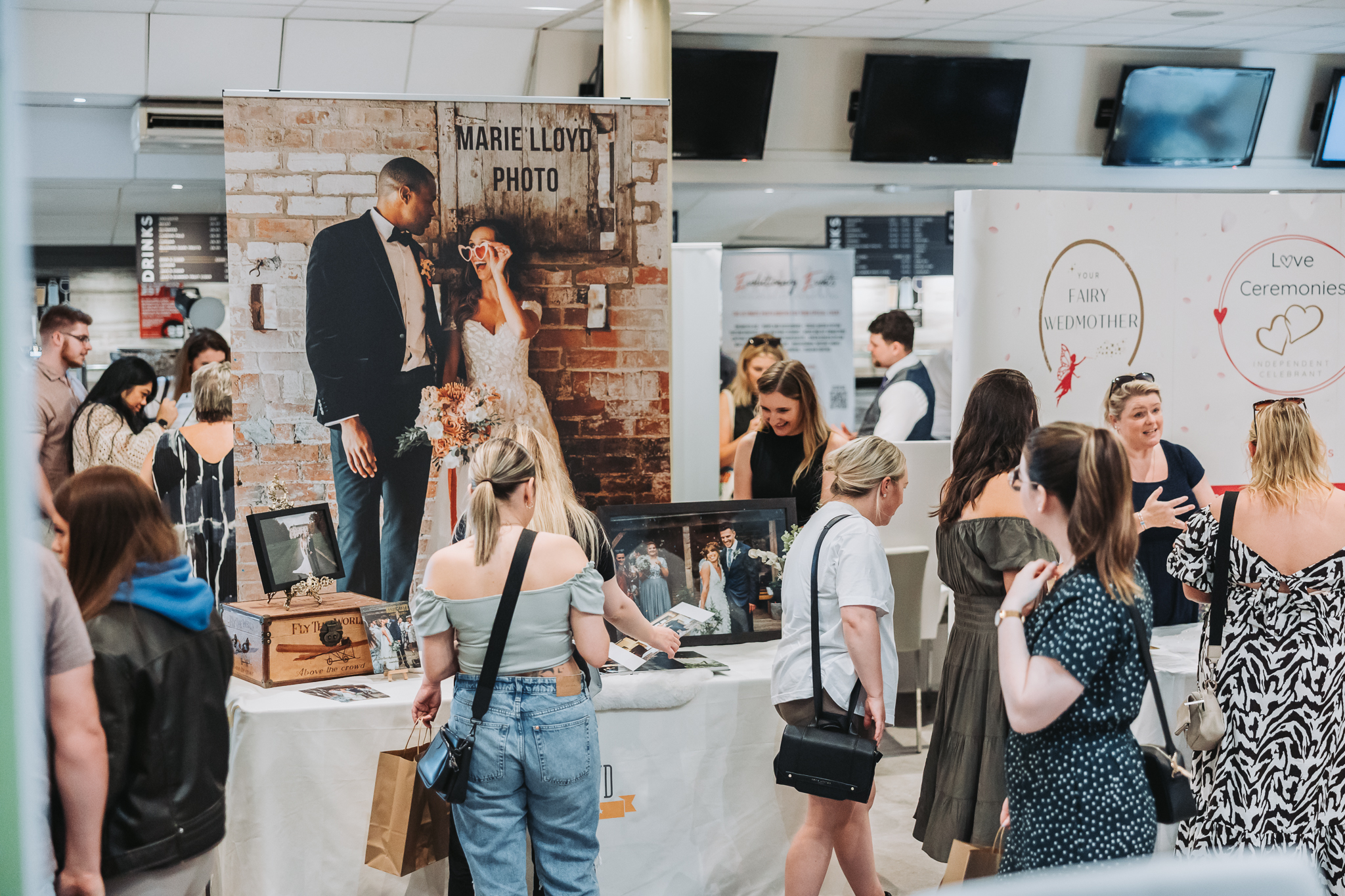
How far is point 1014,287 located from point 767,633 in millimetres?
1501

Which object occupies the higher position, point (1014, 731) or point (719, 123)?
point (719, 123)

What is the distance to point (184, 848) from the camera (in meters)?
2.09

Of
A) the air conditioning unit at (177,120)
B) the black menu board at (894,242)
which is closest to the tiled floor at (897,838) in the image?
the black menu board at (894,242)

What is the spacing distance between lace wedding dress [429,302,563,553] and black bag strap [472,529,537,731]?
119 cm

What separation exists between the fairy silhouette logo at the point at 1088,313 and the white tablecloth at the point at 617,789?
165 cm

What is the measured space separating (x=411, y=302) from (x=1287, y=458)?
2517mm

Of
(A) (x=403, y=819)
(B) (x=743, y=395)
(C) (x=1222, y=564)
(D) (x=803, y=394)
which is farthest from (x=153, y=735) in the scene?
(B) (x=743, y=395)

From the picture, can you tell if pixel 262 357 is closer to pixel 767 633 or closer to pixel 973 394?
pixel 767 633

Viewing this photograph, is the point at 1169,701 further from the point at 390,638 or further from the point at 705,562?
the point at 390,638

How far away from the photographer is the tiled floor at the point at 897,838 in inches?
139

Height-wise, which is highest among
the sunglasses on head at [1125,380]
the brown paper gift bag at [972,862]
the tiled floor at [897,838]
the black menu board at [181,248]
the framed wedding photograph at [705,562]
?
the black menu board at [181,248]

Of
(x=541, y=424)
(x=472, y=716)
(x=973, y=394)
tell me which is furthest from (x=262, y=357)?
(x=973, y=394)

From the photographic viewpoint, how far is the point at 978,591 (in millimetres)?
3008

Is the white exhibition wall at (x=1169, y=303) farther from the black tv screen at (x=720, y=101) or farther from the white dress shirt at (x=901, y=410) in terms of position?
the black tv screen at (x=720, y=101)
